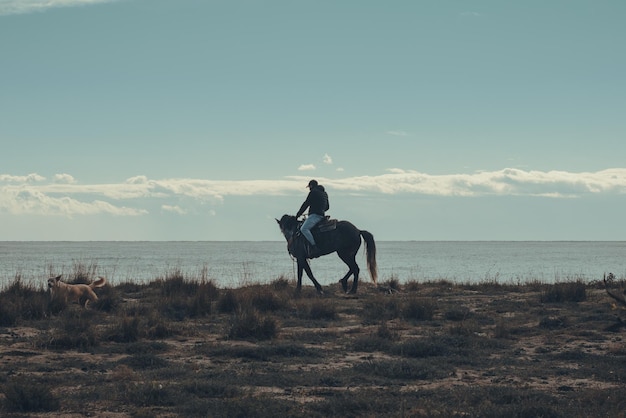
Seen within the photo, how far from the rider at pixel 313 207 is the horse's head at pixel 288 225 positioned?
0.51m

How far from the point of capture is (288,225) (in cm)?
2112

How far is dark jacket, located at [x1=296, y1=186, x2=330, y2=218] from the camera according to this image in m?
20.3

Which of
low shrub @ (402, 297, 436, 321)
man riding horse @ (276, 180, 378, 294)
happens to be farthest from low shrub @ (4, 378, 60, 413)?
A: man riding horse @ (276, 180, 378, 294)

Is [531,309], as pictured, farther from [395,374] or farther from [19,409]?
[19,409]

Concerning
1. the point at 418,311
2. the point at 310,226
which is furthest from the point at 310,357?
the point at 310,226

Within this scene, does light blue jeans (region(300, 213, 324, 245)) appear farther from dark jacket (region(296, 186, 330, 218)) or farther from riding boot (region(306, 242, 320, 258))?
riding boot (region(306, 242, 320, 258))

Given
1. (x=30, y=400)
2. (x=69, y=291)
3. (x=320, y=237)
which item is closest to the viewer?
(x=30, y=400)

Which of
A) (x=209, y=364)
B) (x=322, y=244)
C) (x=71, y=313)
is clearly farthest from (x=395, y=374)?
(x=322, y=244)

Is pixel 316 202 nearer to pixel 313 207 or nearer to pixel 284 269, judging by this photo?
pixel 313 207

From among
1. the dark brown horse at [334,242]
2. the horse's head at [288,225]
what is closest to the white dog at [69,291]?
the dark brown horse at [334,242]

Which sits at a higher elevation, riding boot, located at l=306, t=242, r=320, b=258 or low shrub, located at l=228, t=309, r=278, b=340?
riding boot, located at l=306, t=242, r=320, b=258

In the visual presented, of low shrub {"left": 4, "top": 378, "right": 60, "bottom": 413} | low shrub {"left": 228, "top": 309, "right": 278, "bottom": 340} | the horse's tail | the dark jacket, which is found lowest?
low shrub {"left": 4, "top": 378, "right": 60, "bottom": 413}

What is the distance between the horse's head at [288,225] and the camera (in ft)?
69.0

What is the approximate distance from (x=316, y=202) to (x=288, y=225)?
1245mm
